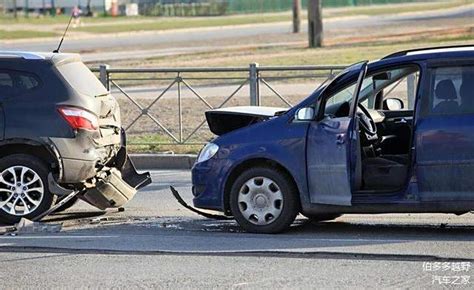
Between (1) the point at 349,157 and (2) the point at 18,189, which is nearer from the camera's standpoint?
(1) the point at 349,157

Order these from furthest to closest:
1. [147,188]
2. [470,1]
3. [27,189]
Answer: [470,1] < [147,188] < [27,189]

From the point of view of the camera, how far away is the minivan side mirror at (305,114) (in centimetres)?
997

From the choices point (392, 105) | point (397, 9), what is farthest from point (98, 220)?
point (397, 9)

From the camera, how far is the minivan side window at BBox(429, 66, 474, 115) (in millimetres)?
9648

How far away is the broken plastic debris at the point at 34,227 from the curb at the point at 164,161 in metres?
5.48

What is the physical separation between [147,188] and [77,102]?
10.2 ft

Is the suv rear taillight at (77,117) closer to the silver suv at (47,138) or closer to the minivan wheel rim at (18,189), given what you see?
the silver suv at (47,138)

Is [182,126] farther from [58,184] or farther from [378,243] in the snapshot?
[378,243]

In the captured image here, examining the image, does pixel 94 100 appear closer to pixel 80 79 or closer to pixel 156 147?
pixel 80 79

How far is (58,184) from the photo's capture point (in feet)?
35.7

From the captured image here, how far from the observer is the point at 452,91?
9.70m

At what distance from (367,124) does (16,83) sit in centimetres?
355

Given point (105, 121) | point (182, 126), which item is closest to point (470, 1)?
point (182, 126)

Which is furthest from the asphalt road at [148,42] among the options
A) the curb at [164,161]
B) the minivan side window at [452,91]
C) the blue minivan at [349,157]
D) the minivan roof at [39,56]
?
the minivan side window at [452,91]
